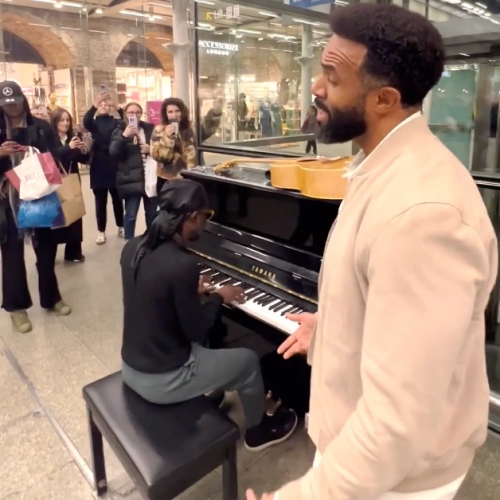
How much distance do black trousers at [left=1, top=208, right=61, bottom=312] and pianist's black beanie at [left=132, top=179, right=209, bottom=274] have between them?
1.81 m

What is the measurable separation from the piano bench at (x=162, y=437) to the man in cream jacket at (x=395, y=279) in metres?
0.74

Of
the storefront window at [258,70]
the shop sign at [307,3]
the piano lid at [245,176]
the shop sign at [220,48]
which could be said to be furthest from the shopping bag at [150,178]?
the piano lid at [245,176]

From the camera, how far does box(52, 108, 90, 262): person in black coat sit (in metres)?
3.93

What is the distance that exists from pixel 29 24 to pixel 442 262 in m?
11.9

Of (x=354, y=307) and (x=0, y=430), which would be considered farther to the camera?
(x=0, y=430)

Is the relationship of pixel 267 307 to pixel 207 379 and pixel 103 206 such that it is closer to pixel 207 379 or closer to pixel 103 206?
pixel 207 379

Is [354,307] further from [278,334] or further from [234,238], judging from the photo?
[234,238]

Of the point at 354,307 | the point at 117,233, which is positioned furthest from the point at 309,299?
the point at 117,233

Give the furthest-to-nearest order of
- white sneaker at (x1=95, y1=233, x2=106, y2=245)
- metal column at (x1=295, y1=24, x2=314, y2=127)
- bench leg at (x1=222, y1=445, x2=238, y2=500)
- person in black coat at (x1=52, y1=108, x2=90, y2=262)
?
white sneaker at (x1=95, y1=233, x2=106, y2=245) < metal column at (x1=295, y1=24, x2=314, y2=127) < person in black coat at (x1=52, y1=108, x2=90, y2=262) < bench leg at (x1=222, y1=445, x2=238, y2=500)

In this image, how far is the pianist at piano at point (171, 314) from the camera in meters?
1.77

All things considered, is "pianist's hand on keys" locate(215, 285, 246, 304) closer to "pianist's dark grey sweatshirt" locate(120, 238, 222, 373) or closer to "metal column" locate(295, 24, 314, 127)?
"pianist's dark grey sweatshirt" locate(120, 238, 222, 373)

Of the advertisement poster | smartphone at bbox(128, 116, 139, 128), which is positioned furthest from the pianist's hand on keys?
the advertisement poster

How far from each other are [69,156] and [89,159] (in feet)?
2.92

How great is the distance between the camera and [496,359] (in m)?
2.61
